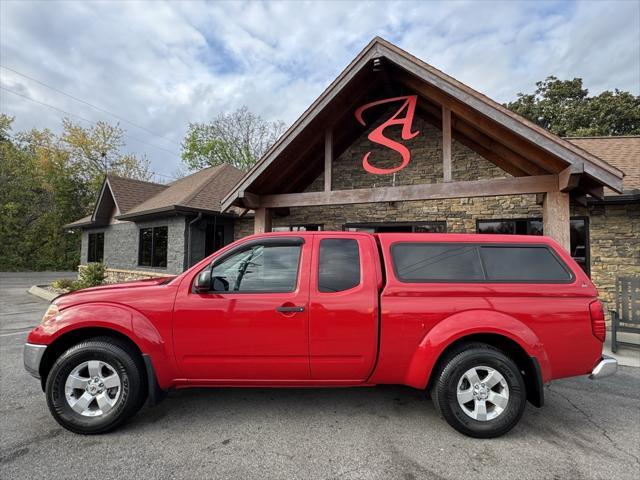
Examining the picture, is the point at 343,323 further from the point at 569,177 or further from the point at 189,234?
the point at 189,234

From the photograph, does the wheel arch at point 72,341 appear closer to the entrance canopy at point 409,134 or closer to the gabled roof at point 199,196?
the entrance canopy at point 409,134

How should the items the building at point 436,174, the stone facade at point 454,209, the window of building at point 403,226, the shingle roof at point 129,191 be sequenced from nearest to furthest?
the building at point 436,174
the stone facade at point 454,209
the window of building at point 403,226
the shingle roof at point 129,191

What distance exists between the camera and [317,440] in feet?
9.34

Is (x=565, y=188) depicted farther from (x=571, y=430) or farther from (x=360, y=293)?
(x=360, y=293)

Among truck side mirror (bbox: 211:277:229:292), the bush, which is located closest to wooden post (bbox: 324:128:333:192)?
truck side mirror (bbox: 211:277:229:292)

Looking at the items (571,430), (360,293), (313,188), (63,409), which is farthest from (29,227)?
(571,430)

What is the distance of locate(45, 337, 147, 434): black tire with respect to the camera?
2900 millimetres

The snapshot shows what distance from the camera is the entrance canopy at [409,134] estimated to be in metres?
5.50

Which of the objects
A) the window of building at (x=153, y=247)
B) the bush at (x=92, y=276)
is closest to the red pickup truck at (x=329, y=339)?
the window of building at (x=153, y=247)

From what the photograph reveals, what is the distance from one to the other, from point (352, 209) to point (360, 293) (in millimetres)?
7053

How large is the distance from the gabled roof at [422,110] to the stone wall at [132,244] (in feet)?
14.5

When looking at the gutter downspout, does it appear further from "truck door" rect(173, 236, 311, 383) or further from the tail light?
the tail light

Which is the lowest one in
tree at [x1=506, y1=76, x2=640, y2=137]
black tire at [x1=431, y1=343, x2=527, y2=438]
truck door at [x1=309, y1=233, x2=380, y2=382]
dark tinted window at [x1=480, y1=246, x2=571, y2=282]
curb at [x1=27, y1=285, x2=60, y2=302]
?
curb at [x1=27, y1=285, x2=60, y2=302]

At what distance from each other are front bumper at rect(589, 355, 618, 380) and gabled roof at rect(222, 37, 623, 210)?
3.31 metres
